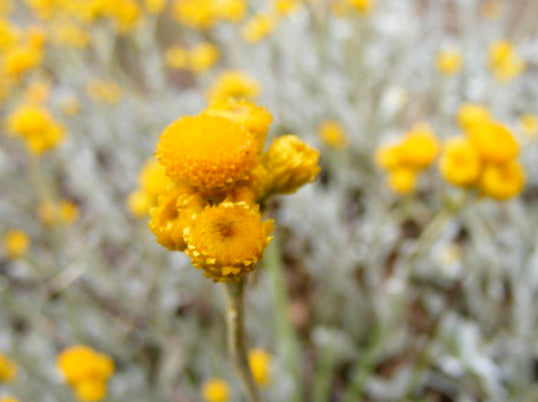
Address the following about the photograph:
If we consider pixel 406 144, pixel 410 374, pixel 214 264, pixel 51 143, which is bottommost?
pixel 214 264

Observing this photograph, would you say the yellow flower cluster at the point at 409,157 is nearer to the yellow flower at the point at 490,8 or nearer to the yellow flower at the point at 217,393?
the yellow flower at the point at 217,393

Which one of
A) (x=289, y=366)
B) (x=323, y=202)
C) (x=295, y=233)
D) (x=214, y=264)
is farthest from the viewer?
(x=295, y=233)

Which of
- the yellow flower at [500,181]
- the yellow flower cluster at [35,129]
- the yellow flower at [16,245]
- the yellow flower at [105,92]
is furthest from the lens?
the yellow flower at [105,92]

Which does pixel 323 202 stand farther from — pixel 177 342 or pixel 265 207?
pixel 265 207

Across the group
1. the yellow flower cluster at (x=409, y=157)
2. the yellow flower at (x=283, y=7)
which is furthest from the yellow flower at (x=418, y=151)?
the yellow flower at (x=283, y=7)

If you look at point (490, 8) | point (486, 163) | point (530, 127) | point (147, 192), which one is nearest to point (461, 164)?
point (486, 163)

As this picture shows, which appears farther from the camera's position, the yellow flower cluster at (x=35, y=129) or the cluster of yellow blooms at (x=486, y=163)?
the yellow flower cluster at (x=35, y=129)

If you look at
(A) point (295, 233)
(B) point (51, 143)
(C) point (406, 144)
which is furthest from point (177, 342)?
(C) point (406, 144)
